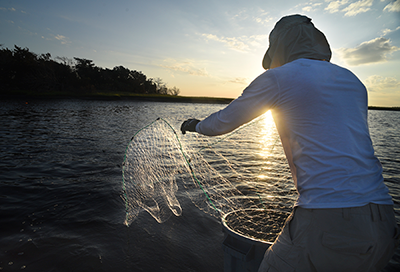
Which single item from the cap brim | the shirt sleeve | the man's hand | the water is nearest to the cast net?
the water

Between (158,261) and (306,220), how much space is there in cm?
266

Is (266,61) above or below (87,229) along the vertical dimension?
above

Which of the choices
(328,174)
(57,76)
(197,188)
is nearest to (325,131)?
(328,174)

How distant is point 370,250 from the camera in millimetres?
1203

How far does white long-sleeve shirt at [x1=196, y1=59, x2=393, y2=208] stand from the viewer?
48.8 inches

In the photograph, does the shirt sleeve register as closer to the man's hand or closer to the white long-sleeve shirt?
the white long-sleeve shirt

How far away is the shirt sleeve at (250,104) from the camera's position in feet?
4.67

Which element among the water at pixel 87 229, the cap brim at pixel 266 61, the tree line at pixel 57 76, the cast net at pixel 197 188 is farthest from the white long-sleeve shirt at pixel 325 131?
the tree line at pixel 57 76

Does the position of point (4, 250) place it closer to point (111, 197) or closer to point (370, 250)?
point (111, 197)

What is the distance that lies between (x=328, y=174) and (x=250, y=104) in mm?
629

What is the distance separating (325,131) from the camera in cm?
129

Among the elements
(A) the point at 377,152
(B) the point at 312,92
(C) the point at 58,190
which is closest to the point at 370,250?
(B) the point at 312,92

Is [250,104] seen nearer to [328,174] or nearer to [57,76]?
[328,174]

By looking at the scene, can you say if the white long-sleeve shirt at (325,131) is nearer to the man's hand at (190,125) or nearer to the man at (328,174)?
the man at (328,174)
